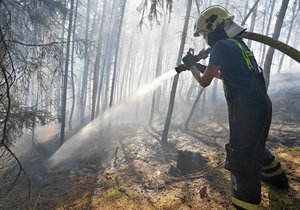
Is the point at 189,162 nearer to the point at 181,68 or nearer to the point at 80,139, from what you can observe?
the point at 181,68

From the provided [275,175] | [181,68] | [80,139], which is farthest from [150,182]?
[80,139]

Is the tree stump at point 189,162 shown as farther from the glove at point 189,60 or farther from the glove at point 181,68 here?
the glove at point 189,60

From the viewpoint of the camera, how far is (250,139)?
2986mm

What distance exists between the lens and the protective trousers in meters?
2.97

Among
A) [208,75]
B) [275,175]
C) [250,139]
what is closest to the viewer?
[250,139]

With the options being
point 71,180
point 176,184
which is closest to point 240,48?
point 176,184

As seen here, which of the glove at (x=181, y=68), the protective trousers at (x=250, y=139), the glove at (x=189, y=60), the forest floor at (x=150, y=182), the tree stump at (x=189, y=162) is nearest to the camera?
the protective trousers at (x=250, y=139)

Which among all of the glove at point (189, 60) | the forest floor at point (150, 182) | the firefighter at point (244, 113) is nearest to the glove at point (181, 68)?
the glove at point (189, 60)

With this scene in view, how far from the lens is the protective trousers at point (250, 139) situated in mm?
2971

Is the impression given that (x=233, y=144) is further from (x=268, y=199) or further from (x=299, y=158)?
(x=299, y=158)

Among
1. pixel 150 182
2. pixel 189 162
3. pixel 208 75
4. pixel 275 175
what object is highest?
pixel 208 75

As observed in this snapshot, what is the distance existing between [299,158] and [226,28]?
10.6 ft

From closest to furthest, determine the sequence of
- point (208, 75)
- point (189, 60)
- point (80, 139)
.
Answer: point (208, 75), point (189, 60), point (80, 139)

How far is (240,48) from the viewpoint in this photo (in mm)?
3068
